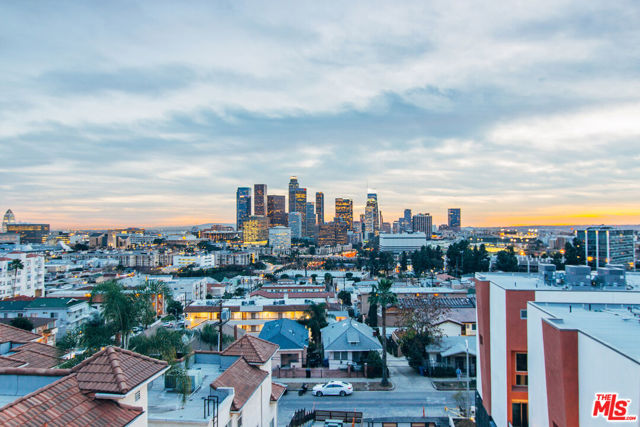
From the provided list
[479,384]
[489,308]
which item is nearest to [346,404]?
[479,384]

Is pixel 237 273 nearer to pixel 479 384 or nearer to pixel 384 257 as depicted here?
pixel 384 257

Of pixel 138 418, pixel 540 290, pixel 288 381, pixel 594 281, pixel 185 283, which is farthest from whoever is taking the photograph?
pixel 185 283

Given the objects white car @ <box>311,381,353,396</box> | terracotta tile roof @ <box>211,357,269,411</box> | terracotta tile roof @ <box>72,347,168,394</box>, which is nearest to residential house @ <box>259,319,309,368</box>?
white car @ <box>311,381,353,396</box>

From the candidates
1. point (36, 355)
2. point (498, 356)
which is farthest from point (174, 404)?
point (498, 356)

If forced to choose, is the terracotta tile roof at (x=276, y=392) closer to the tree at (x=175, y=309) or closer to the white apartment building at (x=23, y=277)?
the tree at (x=175, y=309)

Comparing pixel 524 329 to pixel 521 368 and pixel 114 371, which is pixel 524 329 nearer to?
pixel 521 368

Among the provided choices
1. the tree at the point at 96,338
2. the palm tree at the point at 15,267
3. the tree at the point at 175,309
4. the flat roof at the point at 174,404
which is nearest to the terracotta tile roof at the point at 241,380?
the flat roof at the point at 174,404

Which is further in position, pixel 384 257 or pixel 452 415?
pixel 384 257
